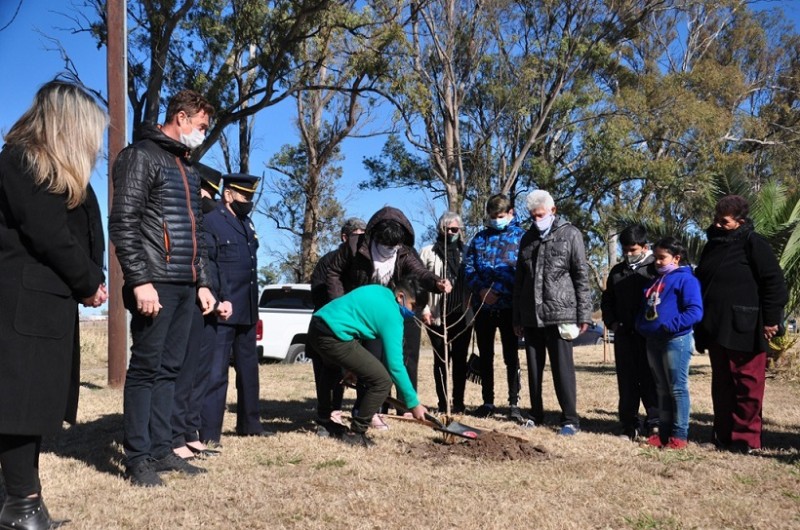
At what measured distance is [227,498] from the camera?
400cm

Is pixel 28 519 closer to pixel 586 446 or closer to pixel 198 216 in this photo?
pixel 198 216

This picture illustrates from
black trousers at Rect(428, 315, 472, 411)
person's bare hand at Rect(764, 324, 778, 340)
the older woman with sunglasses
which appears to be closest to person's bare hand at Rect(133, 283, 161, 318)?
the older woman with sunglasses

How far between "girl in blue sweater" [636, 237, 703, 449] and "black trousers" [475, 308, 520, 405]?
1446 millimetres

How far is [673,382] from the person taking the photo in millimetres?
5516

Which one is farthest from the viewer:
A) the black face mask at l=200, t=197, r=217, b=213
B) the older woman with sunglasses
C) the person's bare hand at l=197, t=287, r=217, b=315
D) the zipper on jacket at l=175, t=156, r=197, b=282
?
the older woman with sunglasses

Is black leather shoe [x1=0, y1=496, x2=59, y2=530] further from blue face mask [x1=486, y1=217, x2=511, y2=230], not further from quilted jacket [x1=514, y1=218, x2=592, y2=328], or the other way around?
blue face mask [x1=486, y1=217, x2=511, y2=230]

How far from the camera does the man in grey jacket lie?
20.1 feet

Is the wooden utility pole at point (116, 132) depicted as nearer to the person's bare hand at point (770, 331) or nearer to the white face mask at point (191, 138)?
the white face mask at point (191, 138)

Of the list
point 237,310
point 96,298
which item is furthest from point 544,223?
point 96,298

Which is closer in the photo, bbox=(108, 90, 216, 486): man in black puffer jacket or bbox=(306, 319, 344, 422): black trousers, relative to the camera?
bbox=(108, 90, 216, 486): man in black puffer jacket

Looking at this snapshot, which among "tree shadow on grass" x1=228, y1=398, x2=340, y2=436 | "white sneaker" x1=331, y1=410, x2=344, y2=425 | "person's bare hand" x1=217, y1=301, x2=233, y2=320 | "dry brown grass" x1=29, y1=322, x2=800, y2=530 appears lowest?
"dry brown grass" x1=29, y1=322, x2=800, y2=530

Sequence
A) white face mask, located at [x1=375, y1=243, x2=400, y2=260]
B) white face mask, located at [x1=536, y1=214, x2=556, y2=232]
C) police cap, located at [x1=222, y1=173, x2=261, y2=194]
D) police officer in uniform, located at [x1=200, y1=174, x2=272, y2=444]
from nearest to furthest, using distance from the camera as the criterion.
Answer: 1. police officer in uniform, located at [x1=200, y1=174, x2=272, y2=444]
2. police cap, located at [x1=222, y1=173, x2=261, y2=194]
3. white face mask, located at [x1=375, y1=243, x2=400, y2=260]
4. white face mask, located at [x1=536, y1=214, x2=556, y2=232]

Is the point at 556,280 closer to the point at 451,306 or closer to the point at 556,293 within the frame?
the point at 556,293

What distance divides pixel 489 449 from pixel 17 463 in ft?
9.72
